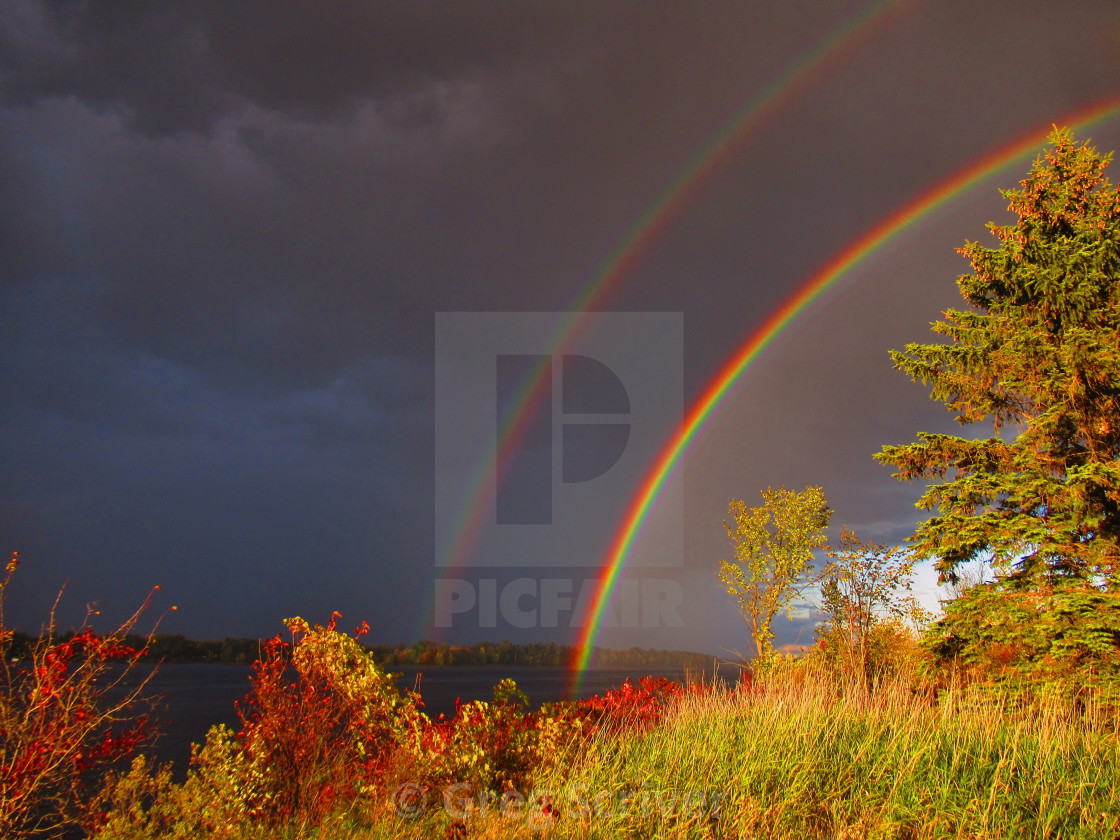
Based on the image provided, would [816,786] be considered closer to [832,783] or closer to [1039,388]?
[832,783]

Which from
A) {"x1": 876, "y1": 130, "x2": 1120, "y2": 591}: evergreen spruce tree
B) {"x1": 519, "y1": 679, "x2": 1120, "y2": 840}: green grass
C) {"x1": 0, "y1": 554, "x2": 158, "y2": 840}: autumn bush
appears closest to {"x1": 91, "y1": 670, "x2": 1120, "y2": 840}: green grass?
{"x1": 519, "y1": 679, "x2": 1120, "y2": 840}: green grass

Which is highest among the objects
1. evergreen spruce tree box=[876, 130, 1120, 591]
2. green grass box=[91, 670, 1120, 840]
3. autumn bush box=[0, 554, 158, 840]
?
evergreen spruce tree box=[876, 130, 1120, 591]

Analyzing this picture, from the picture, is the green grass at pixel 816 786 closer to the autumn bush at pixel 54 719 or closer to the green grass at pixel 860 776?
the green grass at pixel 860 776

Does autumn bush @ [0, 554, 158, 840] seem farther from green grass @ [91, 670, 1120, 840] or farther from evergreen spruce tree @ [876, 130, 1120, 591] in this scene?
evergreen spruce tree @ [876, 130, 1120, 591]

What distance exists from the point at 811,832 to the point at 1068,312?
1098 cm

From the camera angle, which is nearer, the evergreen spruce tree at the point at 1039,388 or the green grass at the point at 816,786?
the green grass at the point at 816,786

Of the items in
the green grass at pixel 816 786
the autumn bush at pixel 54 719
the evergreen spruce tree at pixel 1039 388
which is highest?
the evergreen spruce tree at pixel 1039 388

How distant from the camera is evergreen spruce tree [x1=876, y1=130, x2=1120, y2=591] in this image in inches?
422

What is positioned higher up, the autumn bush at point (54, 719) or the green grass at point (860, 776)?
the autumn bush at point (54, 719)

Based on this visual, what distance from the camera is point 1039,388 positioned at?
38.2ft

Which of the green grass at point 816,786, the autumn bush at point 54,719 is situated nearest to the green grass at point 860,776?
the green grass at point 816,786

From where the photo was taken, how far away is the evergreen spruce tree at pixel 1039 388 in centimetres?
1071

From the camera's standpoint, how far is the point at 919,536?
11531 mm

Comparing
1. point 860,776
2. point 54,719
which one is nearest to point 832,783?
point 860,776
